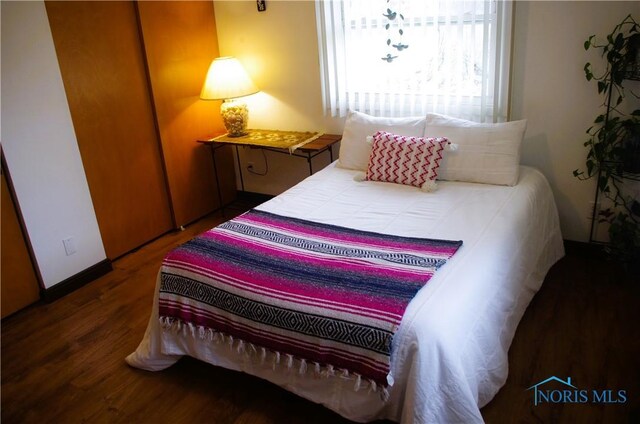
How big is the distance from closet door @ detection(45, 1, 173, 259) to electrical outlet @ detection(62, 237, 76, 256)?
0.79ft

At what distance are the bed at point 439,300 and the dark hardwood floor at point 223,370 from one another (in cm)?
12

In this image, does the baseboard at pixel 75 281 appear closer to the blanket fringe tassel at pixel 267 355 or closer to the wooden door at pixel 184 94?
the wooden door at pixel 184 94

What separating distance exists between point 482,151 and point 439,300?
1339 millimetres

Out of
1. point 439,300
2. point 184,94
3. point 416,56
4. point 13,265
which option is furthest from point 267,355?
point 184,94

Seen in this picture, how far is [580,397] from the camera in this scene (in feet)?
6.71

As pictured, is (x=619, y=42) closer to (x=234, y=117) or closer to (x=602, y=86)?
(x=602, y=86)

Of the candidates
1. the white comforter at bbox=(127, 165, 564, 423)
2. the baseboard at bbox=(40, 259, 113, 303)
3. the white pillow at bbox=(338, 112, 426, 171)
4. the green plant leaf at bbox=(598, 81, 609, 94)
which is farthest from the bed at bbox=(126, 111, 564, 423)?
the baseboard at bbox=(40, 259, 113, 303)

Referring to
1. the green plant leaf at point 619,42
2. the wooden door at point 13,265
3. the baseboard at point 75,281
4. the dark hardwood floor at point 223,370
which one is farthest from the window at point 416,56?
the wooden door at point 13,265

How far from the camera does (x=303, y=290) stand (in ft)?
6.34

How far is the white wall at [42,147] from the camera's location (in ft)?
8.96

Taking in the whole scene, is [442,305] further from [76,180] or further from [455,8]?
[76,180]

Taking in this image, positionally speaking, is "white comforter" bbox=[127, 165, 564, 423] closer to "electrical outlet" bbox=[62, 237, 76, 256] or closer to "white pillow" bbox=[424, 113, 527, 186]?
"white pillow" bbox=[424, 113, 527, 186]

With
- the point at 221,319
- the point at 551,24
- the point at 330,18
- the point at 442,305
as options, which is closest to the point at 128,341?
the point at 221,319

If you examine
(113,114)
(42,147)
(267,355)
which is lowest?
(267,355)
